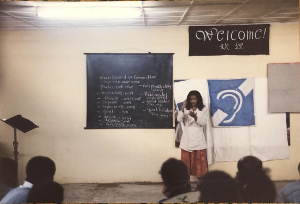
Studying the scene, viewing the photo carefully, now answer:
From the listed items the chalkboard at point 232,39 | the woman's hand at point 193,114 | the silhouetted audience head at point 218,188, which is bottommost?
the silhouetted audience head at point 218,188

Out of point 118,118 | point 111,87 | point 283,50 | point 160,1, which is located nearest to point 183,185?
point 118,118

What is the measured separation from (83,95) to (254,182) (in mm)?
2360

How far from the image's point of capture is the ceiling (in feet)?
8.95

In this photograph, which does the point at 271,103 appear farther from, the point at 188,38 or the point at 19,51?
the point at 19,51

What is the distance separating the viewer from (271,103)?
11.6 feet

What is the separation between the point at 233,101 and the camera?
11.4 ft

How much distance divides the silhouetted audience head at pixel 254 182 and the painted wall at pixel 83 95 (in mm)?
292

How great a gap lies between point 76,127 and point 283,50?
2877 millimetres

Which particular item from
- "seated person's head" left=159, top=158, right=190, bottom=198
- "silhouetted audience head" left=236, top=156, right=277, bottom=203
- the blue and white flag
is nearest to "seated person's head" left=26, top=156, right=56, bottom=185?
"seated person's head" left=159, top=158, right=190, bottom=198

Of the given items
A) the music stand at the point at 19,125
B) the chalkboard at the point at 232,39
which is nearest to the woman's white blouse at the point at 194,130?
the chalkboard at the point at 232,39

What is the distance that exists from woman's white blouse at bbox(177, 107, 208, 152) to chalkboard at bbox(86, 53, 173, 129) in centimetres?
25

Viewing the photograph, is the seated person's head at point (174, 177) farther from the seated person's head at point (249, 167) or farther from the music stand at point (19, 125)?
the music stand at point (19, 125)

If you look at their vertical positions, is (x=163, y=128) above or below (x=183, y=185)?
above

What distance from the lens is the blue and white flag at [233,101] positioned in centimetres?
349
